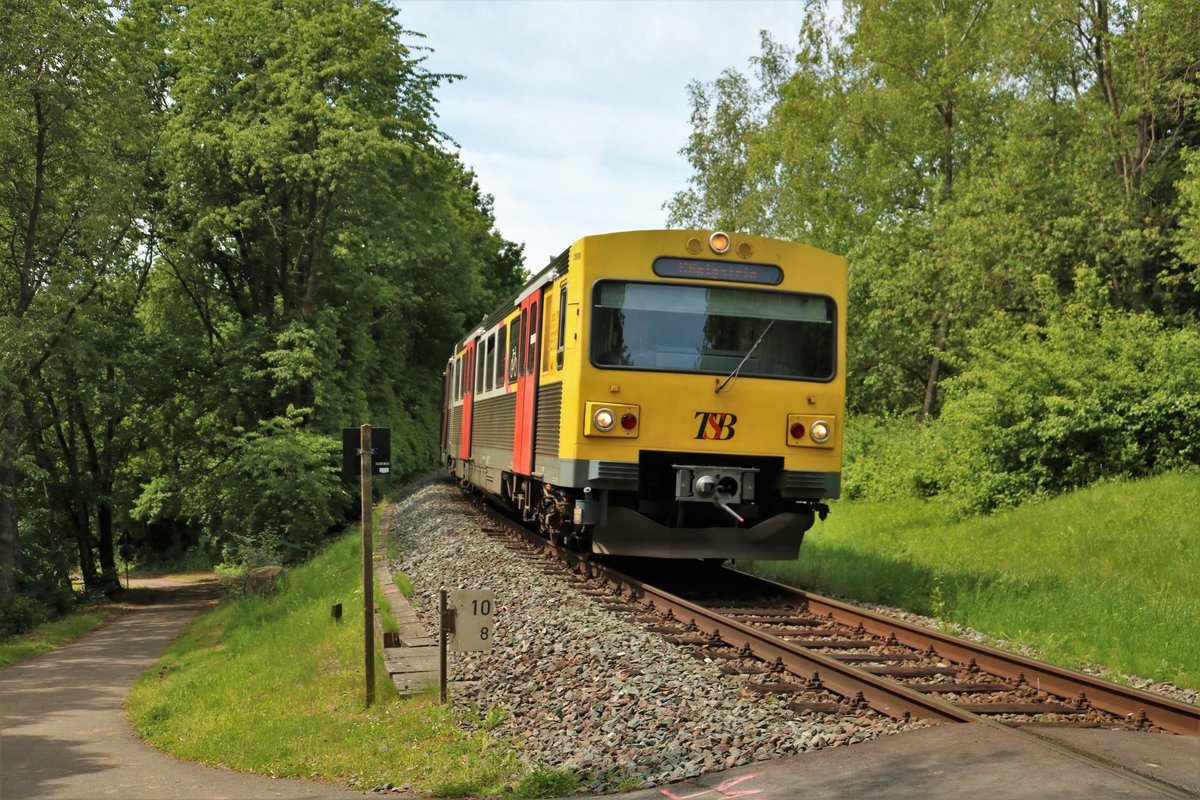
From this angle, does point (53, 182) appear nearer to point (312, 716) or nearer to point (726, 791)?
point (312, 716)

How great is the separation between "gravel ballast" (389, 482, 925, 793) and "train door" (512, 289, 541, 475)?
2.38 meters

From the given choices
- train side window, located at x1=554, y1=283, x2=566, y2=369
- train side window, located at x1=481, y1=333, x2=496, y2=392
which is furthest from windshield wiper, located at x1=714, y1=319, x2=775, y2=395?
train side window, located at x1=481, y1=333, x2=496, y2=392

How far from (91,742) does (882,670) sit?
279 inches

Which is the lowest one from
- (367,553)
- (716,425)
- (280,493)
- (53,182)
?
(280,493)

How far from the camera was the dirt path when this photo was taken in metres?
6.93

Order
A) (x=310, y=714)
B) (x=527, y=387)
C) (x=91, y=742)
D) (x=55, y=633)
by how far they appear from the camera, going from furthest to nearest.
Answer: (x=55, y=633) → (x=527, y=387) → (x=91, y=742) → (x=310, y=714)

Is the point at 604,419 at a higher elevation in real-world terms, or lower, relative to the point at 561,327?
lower

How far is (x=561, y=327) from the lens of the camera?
1128 centimetres

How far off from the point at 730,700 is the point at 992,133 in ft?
82.1

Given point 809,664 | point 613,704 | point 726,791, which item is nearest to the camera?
point 726,791

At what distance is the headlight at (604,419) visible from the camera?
1039cm

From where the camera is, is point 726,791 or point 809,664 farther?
point 809,664

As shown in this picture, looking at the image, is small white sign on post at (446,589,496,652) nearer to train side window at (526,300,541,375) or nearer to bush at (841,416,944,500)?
train side window at (526,300,541,375)

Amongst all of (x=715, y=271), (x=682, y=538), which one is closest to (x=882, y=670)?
(x=682, y=538)
